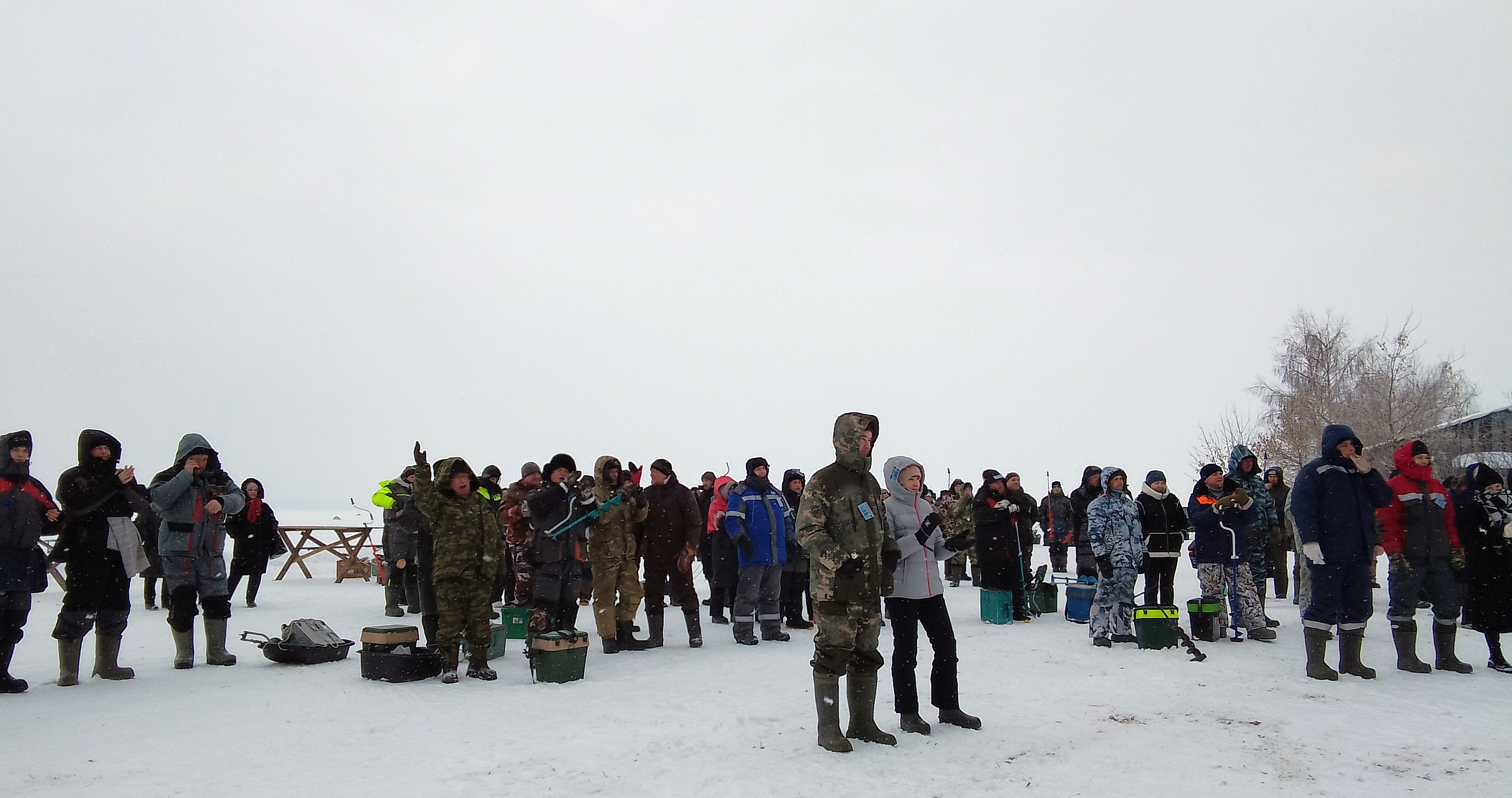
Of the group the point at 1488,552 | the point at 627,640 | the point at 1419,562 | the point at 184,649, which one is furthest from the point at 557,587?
the point at 1488,552

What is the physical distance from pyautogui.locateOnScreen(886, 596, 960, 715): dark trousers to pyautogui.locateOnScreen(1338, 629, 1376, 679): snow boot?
3.63 metres

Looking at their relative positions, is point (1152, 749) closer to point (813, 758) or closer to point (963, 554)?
point (813, 758)

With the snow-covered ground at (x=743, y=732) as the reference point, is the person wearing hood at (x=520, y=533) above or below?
above

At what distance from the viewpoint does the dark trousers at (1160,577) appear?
9.75 m

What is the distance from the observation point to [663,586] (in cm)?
986

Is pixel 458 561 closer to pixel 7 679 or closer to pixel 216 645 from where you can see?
pixel 216 645

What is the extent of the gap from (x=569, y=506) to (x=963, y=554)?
33.7ft

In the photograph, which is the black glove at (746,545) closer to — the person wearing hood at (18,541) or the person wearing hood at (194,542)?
the person wearing hood at (194,542)

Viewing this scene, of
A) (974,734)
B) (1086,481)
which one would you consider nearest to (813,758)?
(974,734)

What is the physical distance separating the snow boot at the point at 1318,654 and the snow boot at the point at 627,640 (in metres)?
6.04

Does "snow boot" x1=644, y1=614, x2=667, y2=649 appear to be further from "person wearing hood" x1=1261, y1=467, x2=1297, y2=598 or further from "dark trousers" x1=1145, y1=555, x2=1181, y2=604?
"person wearing hood" x1=1261, y1=467, x2=1297, y2=598

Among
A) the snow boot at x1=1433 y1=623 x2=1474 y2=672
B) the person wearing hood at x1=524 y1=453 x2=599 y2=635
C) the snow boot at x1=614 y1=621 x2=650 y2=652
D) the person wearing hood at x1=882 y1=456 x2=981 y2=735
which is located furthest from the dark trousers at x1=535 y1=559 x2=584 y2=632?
the snow boot at x1=1433 y1=623 x2=1474 y2=672

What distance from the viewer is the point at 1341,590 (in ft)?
23.4

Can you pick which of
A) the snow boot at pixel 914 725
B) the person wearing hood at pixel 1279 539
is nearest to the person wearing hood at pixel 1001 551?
the person wearing hood at pixel 1279 539
